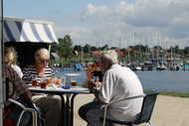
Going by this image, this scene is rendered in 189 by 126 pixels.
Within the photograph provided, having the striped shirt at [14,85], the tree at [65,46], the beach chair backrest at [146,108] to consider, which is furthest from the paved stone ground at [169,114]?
the tree at [65,46]

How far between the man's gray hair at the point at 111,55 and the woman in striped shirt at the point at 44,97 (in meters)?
1.15

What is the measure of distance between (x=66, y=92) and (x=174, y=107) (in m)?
4.36

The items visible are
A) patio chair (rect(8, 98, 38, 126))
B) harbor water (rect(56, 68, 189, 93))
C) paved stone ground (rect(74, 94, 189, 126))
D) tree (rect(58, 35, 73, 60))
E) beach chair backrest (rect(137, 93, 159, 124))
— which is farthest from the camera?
tree (rect(58, 35, 73, 60))

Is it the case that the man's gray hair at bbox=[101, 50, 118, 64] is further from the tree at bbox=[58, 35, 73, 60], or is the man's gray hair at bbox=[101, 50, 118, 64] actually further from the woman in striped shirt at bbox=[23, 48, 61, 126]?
the tree at bbox=[58, 35, 73, 60]

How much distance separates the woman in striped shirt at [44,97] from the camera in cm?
481

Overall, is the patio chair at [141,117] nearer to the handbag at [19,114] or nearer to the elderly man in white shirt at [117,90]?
the elderly man in white shirt at [117,90]

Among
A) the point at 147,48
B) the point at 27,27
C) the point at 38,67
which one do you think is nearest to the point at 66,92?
the point at 38,67

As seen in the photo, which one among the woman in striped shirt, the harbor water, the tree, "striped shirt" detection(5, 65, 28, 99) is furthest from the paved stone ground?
the tree

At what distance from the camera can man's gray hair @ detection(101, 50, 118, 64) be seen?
12.6ft

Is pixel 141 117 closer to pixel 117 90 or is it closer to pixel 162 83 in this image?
pixel 117 90

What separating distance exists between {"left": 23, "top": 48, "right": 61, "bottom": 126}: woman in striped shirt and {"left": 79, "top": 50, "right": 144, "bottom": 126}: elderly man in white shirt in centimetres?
107

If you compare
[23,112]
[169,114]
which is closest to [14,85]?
[23,112]

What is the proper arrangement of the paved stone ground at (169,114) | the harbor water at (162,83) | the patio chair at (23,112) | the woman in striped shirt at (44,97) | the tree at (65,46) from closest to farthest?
the patio chair at (23,112) → the woman in striped shirt at (44,97) → the paved stone ground at (169,114) → the harbor water at (162,83) → the tree at (65,46)

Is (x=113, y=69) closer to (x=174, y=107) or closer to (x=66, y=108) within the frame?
(x=66, y=108)
